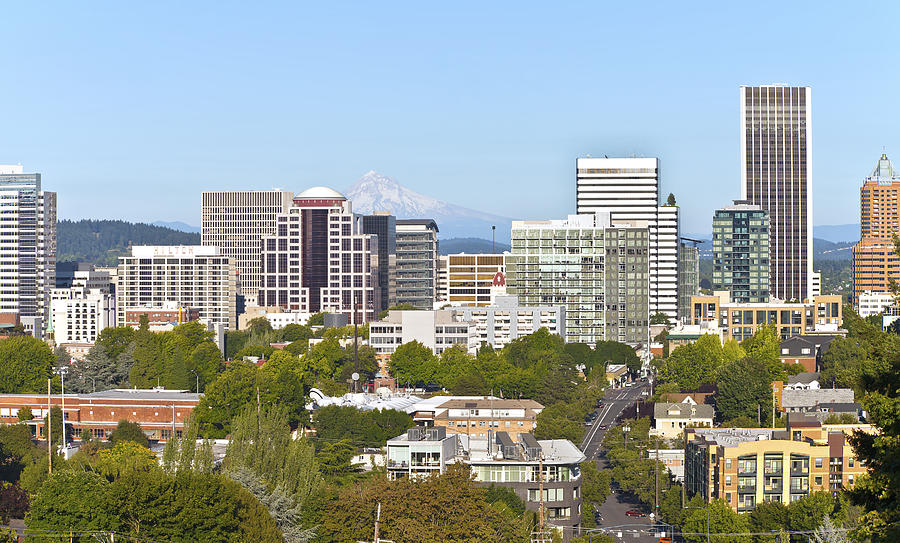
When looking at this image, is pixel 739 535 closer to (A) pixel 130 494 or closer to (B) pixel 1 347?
(A) pixel 130 494

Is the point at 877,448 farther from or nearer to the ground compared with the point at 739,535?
farther from the ground

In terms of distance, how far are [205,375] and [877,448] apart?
139 meters

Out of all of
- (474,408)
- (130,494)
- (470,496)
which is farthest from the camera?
(474,408)

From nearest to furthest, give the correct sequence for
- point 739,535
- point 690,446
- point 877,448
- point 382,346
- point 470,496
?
1. point 877,448
2. point 470,496
3. point 739,535
4. point 690,446
5. point 382,346

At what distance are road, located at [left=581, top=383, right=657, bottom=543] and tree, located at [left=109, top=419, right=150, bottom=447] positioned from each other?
123 ft

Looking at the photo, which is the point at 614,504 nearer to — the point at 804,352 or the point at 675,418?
the point at 675,418

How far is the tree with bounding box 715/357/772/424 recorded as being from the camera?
13725cm

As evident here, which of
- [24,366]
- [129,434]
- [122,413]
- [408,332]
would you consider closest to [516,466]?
[129,434]

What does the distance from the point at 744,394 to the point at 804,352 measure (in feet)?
178

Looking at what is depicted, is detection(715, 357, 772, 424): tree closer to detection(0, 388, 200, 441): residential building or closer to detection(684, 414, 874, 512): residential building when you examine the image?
detection(684, 414, 874, 512): residential building

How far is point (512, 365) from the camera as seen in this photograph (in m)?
175

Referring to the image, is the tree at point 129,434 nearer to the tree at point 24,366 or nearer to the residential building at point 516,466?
the tree at point 24,366

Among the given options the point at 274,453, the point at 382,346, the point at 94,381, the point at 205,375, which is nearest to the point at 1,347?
the point at 94,381

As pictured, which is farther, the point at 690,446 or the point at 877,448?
the point at 690,446
